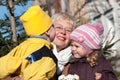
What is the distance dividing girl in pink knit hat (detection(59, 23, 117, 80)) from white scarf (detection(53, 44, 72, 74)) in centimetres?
7

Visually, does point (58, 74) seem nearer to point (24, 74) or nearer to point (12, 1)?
point (24, 74)

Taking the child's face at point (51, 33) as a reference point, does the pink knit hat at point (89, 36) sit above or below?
below

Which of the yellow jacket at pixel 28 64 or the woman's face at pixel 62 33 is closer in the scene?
the yellow jacket at pixel 28 64

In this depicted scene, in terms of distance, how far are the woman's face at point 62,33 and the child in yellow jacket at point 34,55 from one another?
0.23 feet

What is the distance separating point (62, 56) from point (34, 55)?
301mm

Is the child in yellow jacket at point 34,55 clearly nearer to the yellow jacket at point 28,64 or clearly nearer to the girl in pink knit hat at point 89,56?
the yellow jacket at point 28,64

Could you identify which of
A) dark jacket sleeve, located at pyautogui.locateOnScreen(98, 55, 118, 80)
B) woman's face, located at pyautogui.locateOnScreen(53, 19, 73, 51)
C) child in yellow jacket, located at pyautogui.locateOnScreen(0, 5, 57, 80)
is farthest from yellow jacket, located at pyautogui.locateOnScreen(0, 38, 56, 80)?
dark jacket sleeve, located at pyautogui.locateOnScreen(98, 55, 118, 80)

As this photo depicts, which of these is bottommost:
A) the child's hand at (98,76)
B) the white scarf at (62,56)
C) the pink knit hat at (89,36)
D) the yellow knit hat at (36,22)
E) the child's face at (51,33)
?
the child's hand at (98,76)

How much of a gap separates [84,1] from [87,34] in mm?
8094

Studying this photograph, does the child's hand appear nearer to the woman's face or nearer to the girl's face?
the girl's face

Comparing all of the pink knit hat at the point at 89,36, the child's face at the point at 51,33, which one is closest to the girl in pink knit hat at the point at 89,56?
the pink knit hat at the point at 89,36

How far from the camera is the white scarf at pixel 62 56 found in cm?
371

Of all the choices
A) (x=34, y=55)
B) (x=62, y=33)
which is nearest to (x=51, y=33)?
(x=62, y=33)

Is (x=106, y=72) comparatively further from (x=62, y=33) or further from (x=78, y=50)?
(x=62, y=33)
